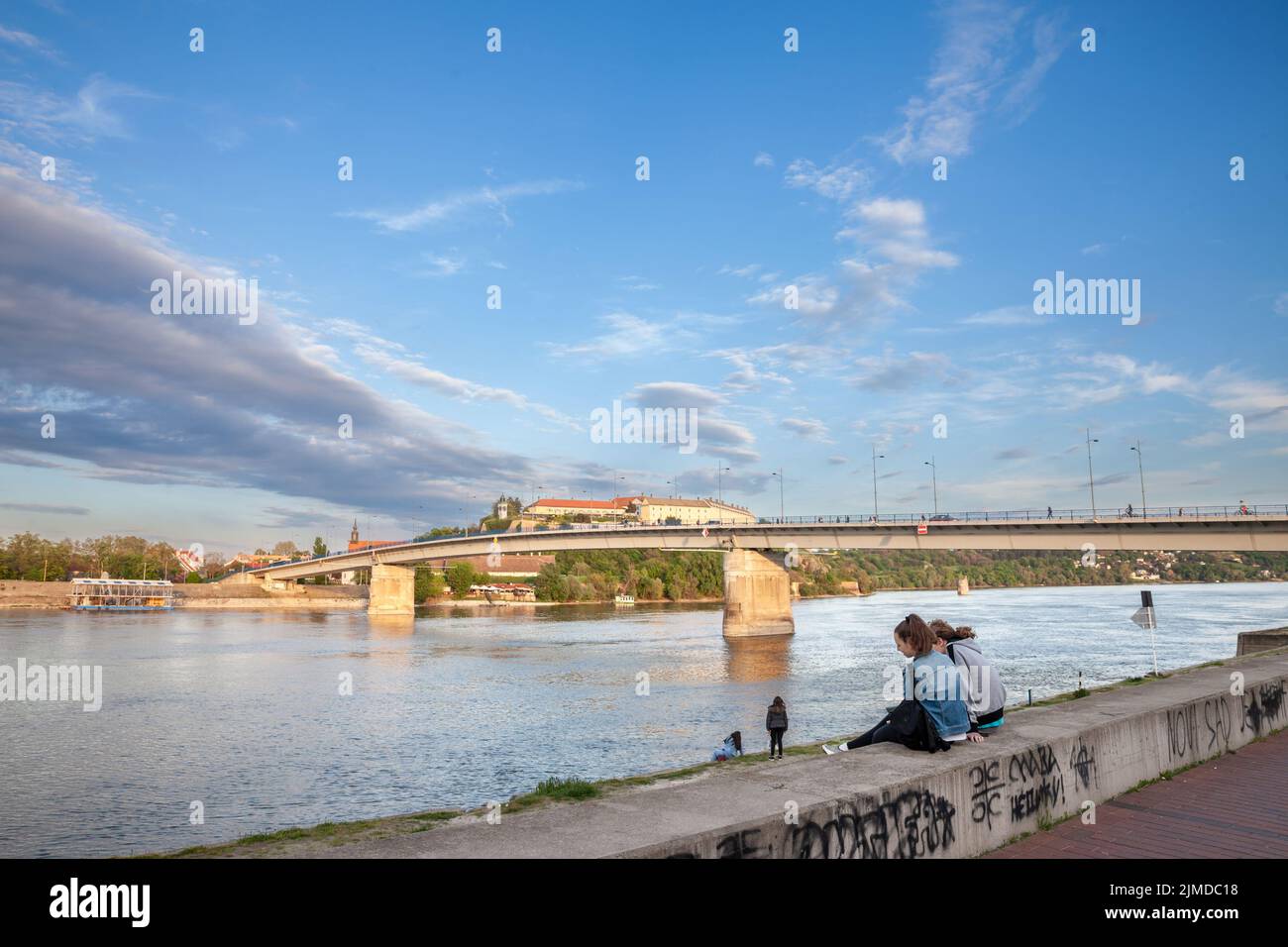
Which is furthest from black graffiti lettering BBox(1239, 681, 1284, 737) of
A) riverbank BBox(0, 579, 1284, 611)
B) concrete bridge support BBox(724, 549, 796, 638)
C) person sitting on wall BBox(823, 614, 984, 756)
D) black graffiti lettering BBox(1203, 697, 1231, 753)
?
riverbank BBox(0, 579, 1284, 611)

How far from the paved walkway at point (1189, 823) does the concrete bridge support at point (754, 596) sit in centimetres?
6593

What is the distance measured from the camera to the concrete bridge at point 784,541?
5172 cm

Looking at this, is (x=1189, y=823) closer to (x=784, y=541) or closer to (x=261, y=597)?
(x=784, y=541)

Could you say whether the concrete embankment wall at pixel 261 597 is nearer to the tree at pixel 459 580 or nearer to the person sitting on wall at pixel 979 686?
the tree at pixel 459 580

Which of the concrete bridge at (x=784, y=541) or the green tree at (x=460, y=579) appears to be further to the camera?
the green tree at (x=460, y=579)

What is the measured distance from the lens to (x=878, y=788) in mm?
6012

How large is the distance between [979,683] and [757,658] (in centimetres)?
4766

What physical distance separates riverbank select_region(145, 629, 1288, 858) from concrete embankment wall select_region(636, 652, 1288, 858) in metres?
0.02

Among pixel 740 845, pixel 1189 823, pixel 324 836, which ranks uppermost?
pixel 740 845

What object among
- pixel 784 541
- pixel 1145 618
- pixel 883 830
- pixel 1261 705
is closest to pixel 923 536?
pixel 784 541

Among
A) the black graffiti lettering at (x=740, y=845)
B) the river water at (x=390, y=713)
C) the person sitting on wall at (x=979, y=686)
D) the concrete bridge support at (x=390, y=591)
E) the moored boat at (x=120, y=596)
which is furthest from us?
the moored boat at (x=120, y=596)

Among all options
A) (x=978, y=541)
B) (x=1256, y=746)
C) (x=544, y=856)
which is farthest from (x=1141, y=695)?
(x=978, y=541)

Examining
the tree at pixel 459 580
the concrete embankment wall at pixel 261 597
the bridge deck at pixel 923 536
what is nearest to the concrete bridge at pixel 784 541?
the bridge deck at pixel 923 536
